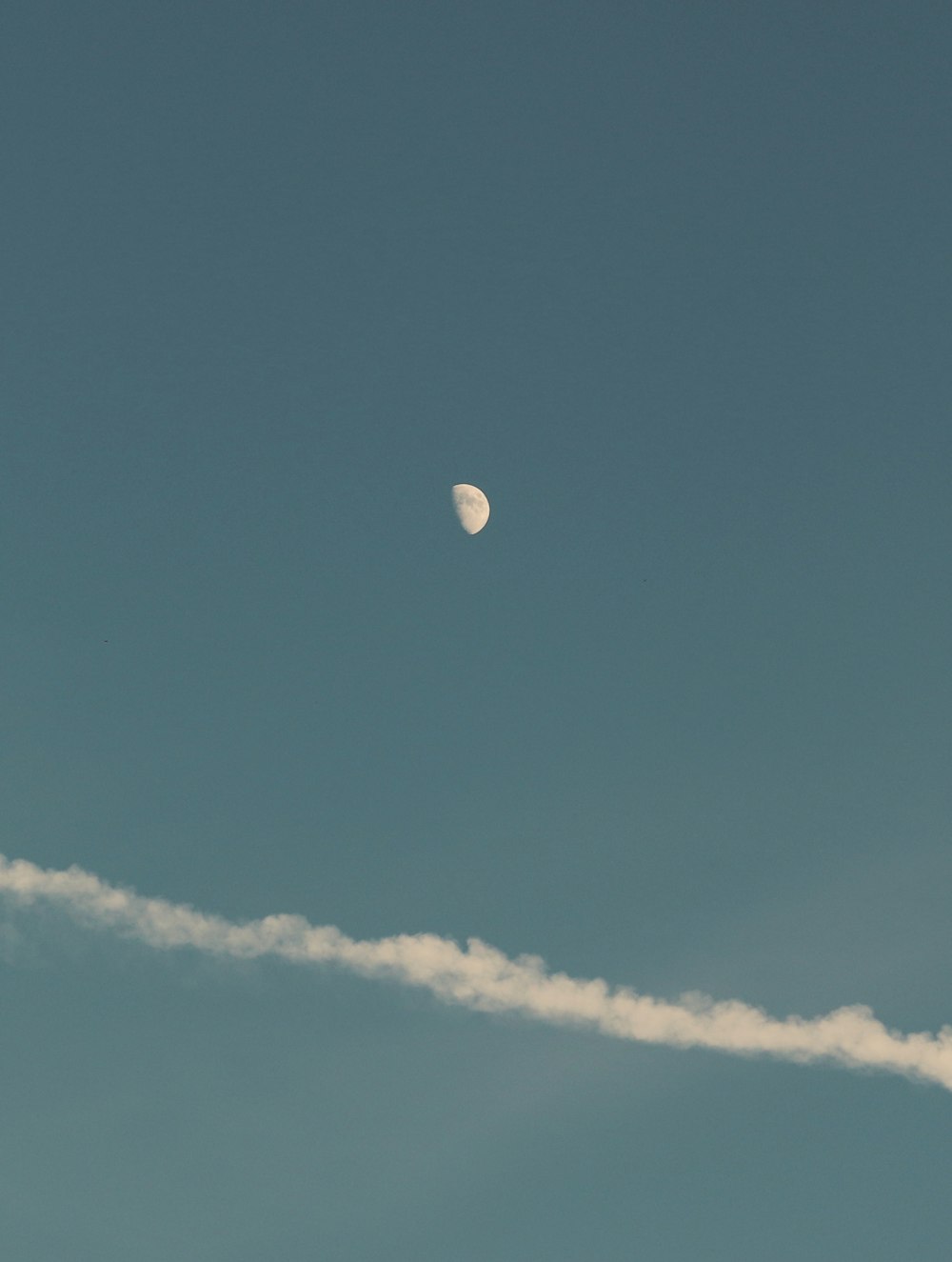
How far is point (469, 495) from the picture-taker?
14338cm
